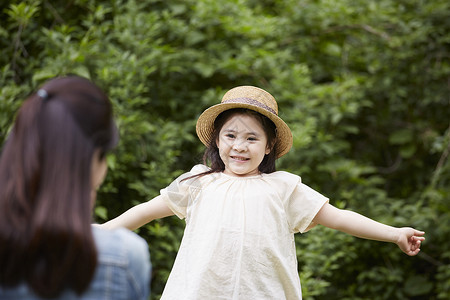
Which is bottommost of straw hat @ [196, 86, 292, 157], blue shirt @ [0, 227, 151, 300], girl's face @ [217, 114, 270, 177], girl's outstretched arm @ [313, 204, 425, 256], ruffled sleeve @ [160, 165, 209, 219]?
blue shirt @ [0, 227, 151, 300]

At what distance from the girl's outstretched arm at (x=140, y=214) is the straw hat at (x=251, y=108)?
401mm

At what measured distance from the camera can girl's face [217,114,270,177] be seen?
2.56 meters

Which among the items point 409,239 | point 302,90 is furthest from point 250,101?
point 302,90

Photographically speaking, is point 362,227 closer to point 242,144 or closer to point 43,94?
point 242,144

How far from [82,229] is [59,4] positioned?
3.56 meters

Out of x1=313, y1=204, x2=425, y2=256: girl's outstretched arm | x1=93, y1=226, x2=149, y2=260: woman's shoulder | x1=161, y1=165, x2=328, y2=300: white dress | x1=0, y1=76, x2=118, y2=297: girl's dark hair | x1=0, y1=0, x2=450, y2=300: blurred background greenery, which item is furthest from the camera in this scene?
x1=0, y1=0, x2=450, y2=300: blurred background greenery

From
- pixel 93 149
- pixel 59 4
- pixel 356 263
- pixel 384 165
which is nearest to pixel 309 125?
pixel 356 263

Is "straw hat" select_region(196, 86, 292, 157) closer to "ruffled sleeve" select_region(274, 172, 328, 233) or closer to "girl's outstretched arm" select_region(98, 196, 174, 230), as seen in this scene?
"ruffled sleeve" select_region(274, 172, 328, 233)

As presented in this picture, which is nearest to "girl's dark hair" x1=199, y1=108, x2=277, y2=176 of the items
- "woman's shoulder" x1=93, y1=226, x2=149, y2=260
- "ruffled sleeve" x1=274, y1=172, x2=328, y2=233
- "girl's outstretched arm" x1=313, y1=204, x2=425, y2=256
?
"ruffled sleeve" x1=274, y1=172, x2=328, y2=233

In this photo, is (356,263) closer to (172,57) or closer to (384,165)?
(384,165)

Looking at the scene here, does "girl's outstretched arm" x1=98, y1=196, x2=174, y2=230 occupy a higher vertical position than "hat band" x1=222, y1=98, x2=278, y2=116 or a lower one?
lower

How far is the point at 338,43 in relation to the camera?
5.59 meters

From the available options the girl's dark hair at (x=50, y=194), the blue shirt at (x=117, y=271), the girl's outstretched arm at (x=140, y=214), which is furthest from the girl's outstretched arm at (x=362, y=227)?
the girl's dark hair at (x=50, y=194)

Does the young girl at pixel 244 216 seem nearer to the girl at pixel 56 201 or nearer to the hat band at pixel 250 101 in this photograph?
the hat band at pixel 250 101
